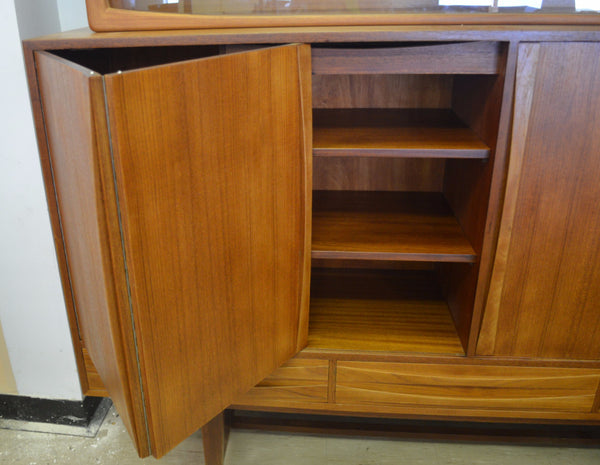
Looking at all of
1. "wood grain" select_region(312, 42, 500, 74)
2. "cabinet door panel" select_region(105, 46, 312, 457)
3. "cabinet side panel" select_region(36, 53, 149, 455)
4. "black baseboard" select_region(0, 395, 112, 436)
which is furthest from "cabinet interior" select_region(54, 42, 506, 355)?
"black baseboard" select_region(0, 395, 112, 436)

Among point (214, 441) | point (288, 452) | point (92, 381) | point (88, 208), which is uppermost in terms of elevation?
point (88, 208)

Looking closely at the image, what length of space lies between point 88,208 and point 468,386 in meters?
0.84

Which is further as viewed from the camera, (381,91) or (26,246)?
(381,91)

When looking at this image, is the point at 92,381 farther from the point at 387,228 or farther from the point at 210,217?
the point at 387,228

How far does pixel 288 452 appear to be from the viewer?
126 centimetres

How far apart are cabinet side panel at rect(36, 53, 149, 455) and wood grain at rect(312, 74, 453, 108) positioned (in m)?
0.63

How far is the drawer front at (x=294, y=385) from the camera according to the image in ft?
3.65

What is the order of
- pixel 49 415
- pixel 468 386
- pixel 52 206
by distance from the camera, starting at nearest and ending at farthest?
1. pixel 52 206
2. pixel 468 386
3. pixel 49 415

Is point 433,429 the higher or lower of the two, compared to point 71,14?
lower

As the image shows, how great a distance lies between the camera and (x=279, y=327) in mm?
994

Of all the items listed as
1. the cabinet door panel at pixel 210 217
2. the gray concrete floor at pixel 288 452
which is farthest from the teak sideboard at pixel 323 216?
the gray concrete floor at pixel 288 452

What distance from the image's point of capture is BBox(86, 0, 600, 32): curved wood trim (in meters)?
0.91

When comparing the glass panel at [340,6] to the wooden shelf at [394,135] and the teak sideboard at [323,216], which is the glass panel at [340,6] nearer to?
the teak sideboard at [323,216]

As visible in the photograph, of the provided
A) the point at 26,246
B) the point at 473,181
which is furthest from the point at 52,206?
the point at 473,181
